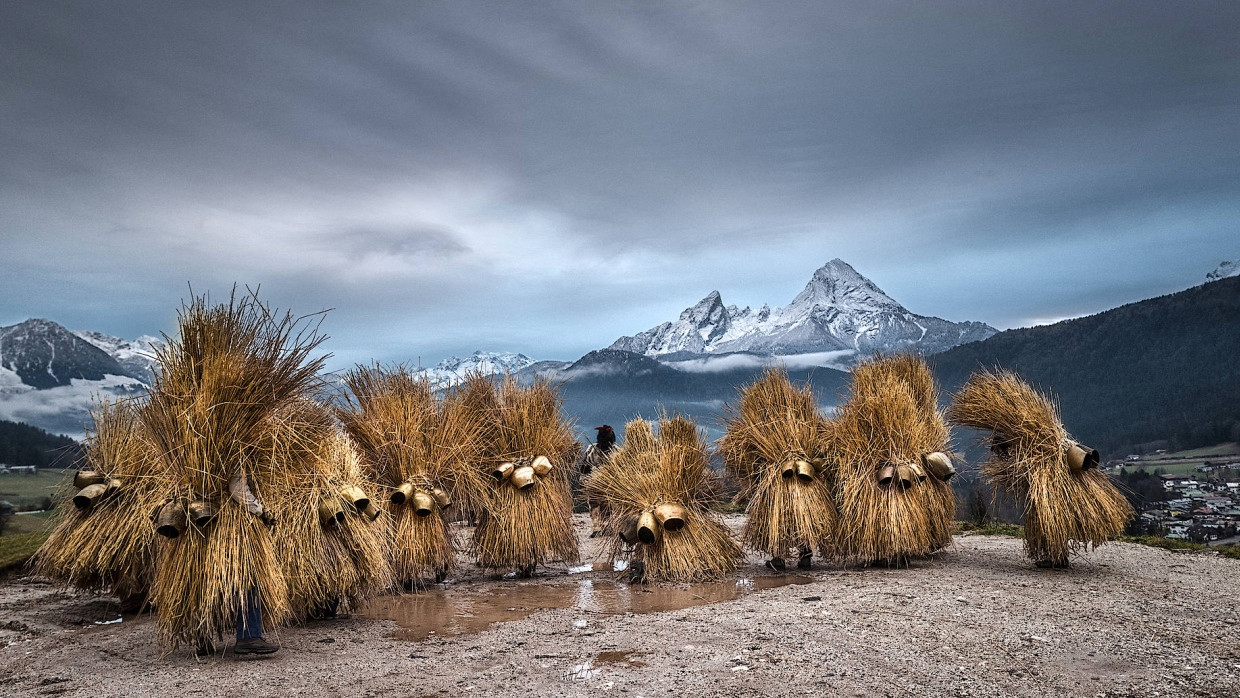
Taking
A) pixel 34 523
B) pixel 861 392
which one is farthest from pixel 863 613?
pixel 34 523

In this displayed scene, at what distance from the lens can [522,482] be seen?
A: 962 cm

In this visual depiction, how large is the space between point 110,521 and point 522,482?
4.43 meters

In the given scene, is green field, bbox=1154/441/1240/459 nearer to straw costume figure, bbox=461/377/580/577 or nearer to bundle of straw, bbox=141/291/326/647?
straw costume figure, bbox=461/377/580/577

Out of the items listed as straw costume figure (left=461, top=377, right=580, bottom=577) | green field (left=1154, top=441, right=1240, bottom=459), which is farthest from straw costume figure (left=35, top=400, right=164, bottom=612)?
green field (left=1154, top=441, right=1240, bottom=459)

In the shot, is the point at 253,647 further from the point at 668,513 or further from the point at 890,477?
the point at 890,477

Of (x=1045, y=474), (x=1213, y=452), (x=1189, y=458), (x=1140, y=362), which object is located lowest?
(x=1189, y=458)

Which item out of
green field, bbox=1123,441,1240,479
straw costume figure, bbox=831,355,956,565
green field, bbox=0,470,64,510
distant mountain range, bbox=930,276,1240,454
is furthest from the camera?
distant mountain range, bbox=930,276,1240,454

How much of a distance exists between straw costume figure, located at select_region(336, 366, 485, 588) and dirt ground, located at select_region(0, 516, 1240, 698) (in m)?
0.57

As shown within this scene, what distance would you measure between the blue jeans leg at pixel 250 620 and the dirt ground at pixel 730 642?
236 mm

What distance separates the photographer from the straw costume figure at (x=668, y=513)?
9250 mm

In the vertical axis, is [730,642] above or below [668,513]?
below

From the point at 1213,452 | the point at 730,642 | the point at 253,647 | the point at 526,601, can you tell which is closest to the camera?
the point at 253,647

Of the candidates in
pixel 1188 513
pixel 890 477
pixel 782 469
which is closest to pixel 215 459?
pixel 782 469

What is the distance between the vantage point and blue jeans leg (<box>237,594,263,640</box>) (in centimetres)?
598
